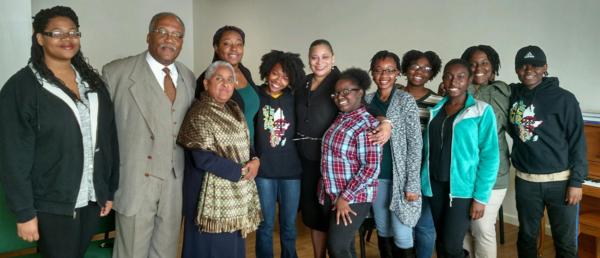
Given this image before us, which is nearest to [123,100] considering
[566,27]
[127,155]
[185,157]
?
[127,155]

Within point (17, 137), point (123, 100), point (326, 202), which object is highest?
point (123, 100)

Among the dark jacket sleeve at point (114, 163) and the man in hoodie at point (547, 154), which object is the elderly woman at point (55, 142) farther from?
the man in hoodie at point (547, 154)

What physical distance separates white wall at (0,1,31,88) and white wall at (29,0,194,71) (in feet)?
10.1

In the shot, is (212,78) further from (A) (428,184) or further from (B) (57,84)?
(A) (428,184)

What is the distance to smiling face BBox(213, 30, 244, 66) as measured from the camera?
2502 millimetres

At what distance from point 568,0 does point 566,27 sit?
220mm

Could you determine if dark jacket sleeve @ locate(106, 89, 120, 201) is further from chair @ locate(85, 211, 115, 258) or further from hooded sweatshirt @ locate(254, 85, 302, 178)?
hooded sweatshirt @ locate(254, 85, 302, 178)

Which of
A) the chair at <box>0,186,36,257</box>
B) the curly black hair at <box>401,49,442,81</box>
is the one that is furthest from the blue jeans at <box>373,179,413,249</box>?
the chair at <box>0,186,36,257</box>

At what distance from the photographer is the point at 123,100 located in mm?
2057

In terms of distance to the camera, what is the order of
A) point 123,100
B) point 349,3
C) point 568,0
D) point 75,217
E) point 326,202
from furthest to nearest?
point 349,3 → point 568,0 → point 326,202 → point 123,100 → point 75,217

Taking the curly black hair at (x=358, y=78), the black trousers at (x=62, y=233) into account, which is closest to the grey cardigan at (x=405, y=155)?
the curly black hair at (x=358, y=78)

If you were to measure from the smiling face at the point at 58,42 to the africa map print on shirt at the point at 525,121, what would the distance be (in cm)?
241

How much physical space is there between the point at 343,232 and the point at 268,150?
0.63 m

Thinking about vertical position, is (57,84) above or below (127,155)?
above
